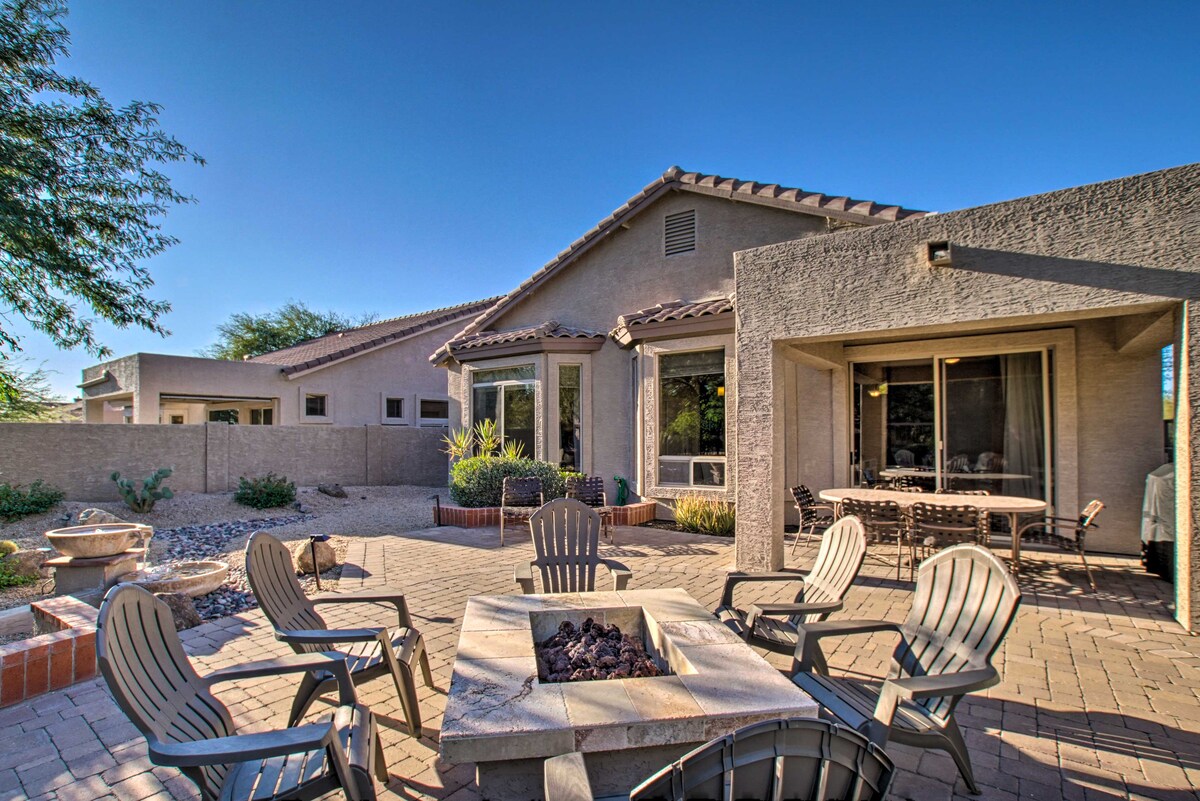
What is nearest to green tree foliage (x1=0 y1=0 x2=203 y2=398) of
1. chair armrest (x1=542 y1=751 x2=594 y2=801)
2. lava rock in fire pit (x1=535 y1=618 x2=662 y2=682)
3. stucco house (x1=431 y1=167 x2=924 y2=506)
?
stucco house (x1=431 y1=167 x2=924 y2=506)

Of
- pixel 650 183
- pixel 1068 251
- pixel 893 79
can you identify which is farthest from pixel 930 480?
pixel 650 183

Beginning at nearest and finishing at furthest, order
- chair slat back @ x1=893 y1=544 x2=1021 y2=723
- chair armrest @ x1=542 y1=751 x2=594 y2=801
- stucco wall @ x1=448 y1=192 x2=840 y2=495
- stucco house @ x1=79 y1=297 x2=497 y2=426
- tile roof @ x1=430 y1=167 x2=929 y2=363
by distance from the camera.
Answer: chair armrest @ x1=542 y1=751 x2=594 y2=801, chair slat back @ x1=893 y1=544 x2=1021 y2=723, tile roof @ x1=430 y1=167 x2=929 y2=363, stucco wall @ x1=448 y1=192 x2=840 y2=495, stucco house @ x1=79 y1=297 x2=497 y2=426

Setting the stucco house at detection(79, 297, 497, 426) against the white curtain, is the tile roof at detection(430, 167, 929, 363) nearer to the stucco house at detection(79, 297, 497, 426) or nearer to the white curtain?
the white curtain

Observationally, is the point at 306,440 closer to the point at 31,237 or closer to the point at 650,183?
the point at 31,237

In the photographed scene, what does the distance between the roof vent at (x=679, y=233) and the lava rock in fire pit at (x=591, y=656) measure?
9.15m

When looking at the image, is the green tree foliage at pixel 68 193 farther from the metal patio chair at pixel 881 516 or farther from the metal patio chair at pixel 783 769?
the metal patio chair at pixel 881 516

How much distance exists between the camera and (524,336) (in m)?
12.2

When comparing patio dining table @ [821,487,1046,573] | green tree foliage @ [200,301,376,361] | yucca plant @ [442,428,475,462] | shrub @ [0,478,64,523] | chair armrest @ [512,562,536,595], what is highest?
green tree foliage @ [200,301,376,361]

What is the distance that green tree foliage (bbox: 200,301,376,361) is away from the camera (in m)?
35.4

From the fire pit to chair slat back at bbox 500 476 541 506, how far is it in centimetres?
652

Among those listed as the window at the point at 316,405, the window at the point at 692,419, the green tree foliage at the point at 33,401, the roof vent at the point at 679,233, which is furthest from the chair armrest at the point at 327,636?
the window at the point at 316,405

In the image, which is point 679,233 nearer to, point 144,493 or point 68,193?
point 68,193

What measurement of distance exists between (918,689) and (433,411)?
2004 cm

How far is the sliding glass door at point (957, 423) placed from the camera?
8.30 metres
